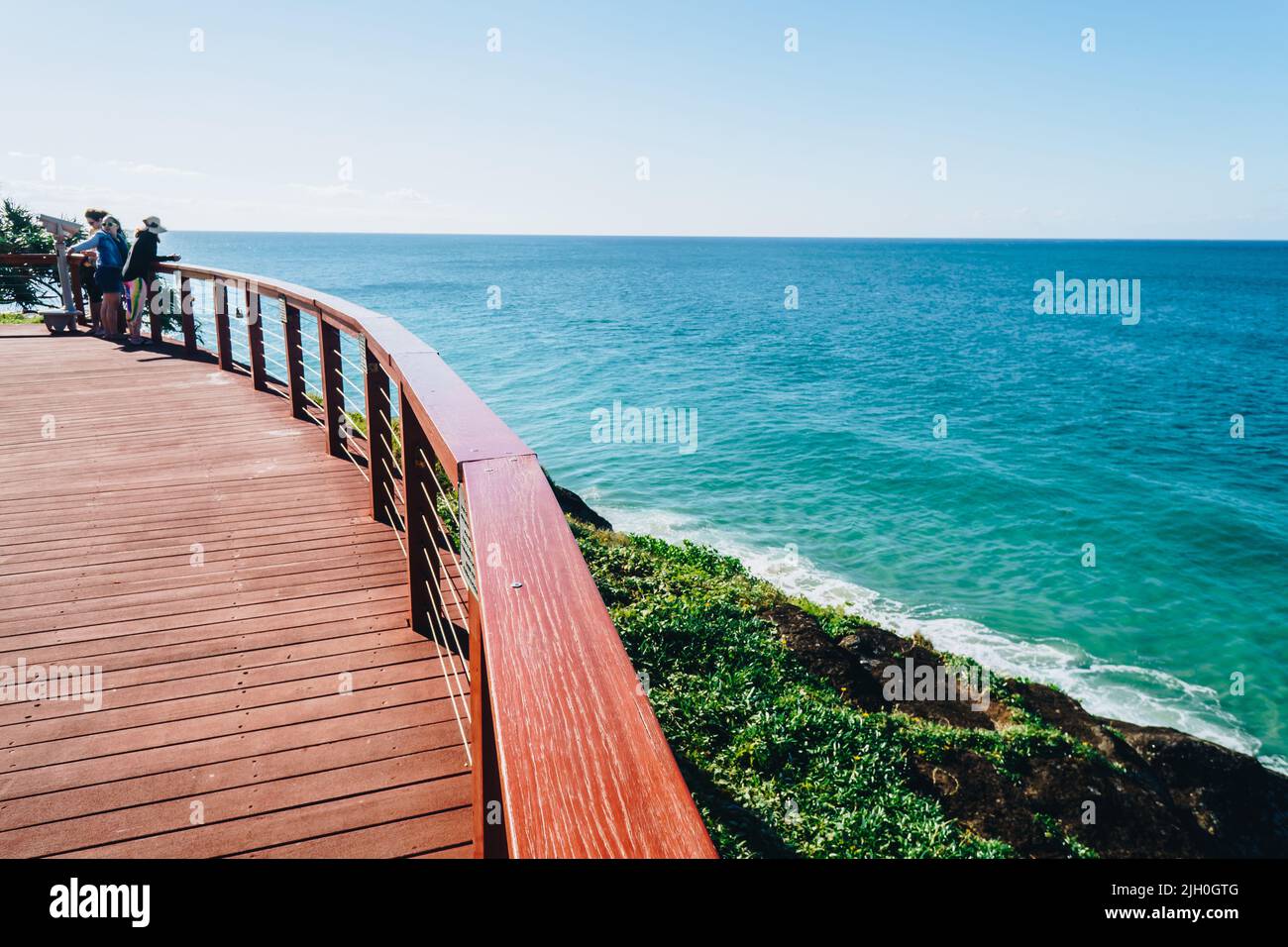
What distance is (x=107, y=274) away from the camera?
11273 millimetres

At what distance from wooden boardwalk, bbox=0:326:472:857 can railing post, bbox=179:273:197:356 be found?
138 inches

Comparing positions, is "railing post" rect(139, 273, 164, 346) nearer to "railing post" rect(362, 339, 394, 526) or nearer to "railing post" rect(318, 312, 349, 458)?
"railing post" rect(318, 312, 349, 458)

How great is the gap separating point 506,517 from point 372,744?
1.90 meters

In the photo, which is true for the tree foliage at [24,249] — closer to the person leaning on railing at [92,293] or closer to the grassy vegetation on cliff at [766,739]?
the person leaning on railing at [92,293]

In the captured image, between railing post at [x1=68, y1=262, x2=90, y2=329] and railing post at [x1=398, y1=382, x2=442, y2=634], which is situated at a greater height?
railing post at [x1=68, y1=262, x2=90, y2=329]

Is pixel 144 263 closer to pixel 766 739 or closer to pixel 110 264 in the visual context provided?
pixel 110 264

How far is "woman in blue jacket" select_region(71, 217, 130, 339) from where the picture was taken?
1105 centimetres

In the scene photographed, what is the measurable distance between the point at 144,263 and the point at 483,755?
1124 centimetres

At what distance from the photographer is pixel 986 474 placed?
22422 millimetres

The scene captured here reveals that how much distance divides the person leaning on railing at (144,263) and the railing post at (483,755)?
10.6m

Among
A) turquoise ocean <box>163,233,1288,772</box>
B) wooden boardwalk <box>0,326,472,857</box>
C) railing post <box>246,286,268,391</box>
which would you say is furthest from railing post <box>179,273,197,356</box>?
turquoise ocean <box>163,233,1288,772</box>
